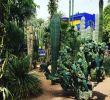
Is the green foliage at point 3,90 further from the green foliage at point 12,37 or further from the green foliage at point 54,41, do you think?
the green foliage at point 54,41

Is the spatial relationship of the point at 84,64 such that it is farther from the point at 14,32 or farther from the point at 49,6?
the point at 49,6

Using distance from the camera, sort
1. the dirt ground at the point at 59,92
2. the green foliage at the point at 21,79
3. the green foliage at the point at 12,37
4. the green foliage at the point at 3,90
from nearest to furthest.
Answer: the green foliage at the point at 3,90 → the green foliage at the point at 12,37 → the green foliage at the point at 21,79 → the dirt ground at the point at 59,92

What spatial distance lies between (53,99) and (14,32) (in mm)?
2839

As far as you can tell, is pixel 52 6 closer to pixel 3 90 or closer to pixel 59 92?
pixel 59 92

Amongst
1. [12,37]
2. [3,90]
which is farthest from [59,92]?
[3,90]

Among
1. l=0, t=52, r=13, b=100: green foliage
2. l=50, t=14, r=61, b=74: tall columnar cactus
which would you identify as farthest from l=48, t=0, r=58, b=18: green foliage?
l=0, t=52, r=13, b=100: green foliage

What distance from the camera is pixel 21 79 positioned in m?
13.7

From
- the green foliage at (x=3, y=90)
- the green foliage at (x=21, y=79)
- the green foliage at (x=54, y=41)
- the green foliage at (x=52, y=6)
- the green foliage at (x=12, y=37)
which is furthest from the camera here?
the green foliage at (x=52, y=6)

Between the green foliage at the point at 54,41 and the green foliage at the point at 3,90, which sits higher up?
the green foliage at the point at 54,41

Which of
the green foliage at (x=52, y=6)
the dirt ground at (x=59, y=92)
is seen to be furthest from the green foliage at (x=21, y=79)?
the green foliage at (x=52, y=6)

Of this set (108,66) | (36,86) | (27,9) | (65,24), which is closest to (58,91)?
(36,86)

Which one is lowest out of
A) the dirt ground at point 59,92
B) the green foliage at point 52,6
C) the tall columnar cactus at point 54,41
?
the dirt ground at point 59,92

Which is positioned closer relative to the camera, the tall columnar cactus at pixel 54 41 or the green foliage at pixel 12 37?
the green foliage at pixel 12 37

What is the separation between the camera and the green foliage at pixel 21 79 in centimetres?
1312
